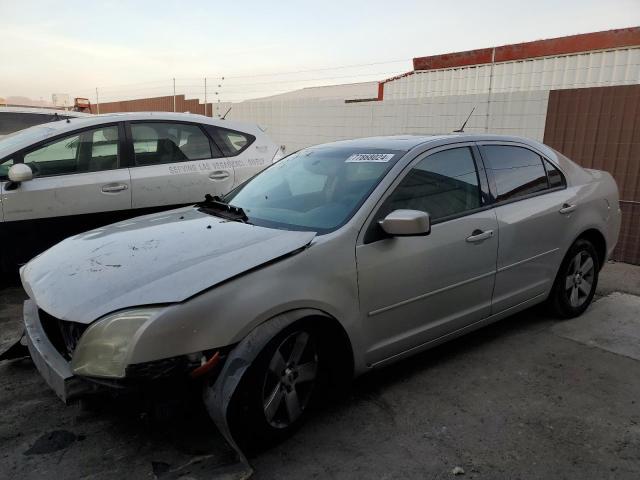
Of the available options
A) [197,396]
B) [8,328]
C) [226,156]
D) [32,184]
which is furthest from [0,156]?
[197,396]

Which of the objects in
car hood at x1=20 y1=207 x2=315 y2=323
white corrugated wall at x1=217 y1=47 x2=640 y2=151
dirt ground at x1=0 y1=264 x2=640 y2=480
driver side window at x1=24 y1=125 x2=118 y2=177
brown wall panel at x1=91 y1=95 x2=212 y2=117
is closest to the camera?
car hood at x1=20 y1=207 x2=315 y2=323

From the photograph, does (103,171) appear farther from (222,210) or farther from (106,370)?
(106,370)

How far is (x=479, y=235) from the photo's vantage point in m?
3.45

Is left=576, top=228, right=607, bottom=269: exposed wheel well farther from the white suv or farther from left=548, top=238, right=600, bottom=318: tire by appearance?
the white suv

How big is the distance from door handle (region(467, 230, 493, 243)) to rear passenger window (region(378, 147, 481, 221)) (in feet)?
0.54

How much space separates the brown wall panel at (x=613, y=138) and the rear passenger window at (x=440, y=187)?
3.69 m

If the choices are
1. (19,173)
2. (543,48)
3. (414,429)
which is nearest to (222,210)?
(414,429)

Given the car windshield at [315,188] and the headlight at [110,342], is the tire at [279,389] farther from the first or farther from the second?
the car windshield at [315,188]

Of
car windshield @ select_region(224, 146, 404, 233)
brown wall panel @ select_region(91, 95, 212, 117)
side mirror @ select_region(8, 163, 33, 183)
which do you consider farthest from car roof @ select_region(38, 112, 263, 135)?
brown wall panel @ select_region(91, 95, 212, 117)

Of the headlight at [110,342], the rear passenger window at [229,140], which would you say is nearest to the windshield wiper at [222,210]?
the headlight at [110,342]

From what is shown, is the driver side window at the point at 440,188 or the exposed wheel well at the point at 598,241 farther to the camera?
the exposed wheel well at the point at 598,241

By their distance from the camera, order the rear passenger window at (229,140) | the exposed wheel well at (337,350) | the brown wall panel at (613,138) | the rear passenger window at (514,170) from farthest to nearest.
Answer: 1. the brown wall panel at (613,138)
2. the rear passenger window at (229,140)
3. the rear passenger window at (514,170)
4. the exposed wheel well at (337,350)

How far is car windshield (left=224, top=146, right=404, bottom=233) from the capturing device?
3078 mm

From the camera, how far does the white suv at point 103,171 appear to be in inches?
181
